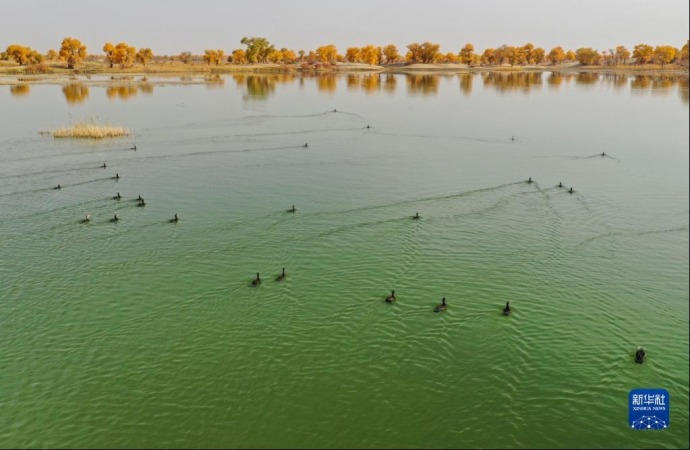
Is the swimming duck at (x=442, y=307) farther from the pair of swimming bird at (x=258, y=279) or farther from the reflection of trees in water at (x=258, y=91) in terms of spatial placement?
the reflection of trees in water at (x=258, y=91)

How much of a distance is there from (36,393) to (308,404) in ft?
45.6

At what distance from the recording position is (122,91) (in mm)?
156750

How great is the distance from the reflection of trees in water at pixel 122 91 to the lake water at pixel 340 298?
72523 mm

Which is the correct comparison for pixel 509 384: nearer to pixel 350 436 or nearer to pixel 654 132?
pixel 350 436

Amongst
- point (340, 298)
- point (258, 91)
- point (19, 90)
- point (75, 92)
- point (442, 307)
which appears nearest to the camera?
point (442, 307)

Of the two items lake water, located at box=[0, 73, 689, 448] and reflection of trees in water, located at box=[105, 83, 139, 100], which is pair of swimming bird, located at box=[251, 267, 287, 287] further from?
reflection of trees in water, located at box=[105, 83, 139, 100]

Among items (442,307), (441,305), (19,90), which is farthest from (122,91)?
(442,307)

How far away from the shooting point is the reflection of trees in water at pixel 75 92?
13325 cm

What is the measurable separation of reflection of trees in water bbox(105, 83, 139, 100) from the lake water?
7252cm

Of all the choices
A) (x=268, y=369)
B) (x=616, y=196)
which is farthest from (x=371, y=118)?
(x=268, y=369)

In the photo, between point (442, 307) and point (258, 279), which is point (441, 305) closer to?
point (442, 307)

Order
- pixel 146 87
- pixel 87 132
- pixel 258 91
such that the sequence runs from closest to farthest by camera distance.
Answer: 1. pixel 87 132
2. pixel 258 91
3. pixel 146 87

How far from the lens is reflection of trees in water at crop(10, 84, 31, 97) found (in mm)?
143250

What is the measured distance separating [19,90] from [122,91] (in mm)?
30660
